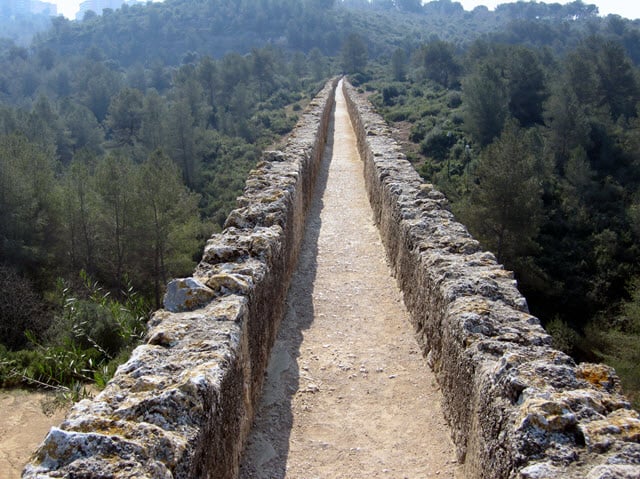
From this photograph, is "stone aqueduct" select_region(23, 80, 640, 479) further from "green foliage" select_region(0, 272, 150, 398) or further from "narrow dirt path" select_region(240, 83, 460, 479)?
"green foliage" select_region(0, 272, 150, 398)

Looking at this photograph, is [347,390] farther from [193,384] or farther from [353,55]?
[353,55]

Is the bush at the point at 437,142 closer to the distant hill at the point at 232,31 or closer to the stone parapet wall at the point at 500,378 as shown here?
the stone parapet wall at the point at 500,378

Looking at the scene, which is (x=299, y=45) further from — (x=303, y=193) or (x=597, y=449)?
(x=597, y=449)

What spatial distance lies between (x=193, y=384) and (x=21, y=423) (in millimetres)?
5729

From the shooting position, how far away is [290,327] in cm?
751

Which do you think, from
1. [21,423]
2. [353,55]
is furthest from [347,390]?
[353,55]

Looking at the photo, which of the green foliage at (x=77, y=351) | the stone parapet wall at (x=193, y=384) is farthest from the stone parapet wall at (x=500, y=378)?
the green foliage at (x=77, y=351)

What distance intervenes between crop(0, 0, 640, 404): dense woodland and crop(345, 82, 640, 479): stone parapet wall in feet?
14.7

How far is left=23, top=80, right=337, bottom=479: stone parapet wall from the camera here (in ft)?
10.5

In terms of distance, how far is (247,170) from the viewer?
40719 millimetres

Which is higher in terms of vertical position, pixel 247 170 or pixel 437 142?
pixel 437 142

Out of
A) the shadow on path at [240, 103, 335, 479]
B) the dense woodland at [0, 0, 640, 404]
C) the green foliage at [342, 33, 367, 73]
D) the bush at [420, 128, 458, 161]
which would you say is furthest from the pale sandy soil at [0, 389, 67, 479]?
the green foliage at [342, 33, 367, 73]

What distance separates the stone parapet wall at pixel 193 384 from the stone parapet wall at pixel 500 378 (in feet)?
5.99

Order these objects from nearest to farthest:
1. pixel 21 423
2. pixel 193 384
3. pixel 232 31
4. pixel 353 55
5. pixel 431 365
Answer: pixel 193 384 < pixel 431 365 < pixel 21 423 < pixel 353 55 < pixel 232 31
